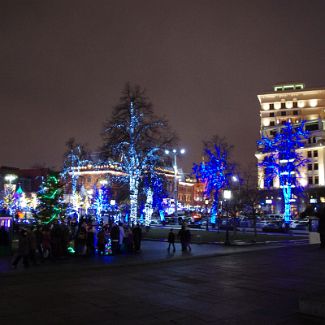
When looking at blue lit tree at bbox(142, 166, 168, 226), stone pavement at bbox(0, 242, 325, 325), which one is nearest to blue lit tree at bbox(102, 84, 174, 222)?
blue lit tree at bbox(142, 166, 168, 226)

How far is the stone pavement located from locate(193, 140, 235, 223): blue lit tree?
1568 inches

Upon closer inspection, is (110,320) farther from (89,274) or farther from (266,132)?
(266,132)

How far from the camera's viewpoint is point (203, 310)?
10234mm

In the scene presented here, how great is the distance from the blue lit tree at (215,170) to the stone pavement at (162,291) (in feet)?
131

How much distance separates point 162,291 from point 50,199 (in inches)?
744

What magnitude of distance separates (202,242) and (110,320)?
22.8 metres

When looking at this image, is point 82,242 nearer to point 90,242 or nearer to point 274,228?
point 90,242

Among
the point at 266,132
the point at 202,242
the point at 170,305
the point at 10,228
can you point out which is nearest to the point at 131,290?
the point at 170,305

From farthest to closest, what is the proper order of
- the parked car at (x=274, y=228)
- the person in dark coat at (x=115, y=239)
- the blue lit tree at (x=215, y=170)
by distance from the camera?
the blue lit tree at (x=215, y=170) → the parked car at (x=274, y=228) → the person in dark coat at (x=115, y=239)

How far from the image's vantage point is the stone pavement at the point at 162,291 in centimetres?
965

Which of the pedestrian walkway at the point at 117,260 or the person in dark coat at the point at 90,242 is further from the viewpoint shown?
the person in dark coat at the point at 90,242

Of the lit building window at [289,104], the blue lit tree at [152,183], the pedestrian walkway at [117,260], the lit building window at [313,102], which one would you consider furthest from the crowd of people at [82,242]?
the lit building window at [313,102]

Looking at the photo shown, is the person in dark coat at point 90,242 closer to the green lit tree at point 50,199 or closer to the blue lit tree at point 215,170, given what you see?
the green lit tree at point 50,199

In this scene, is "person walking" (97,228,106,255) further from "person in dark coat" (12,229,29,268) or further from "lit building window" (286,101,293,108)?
"lit building window" (286,101,293,108)
